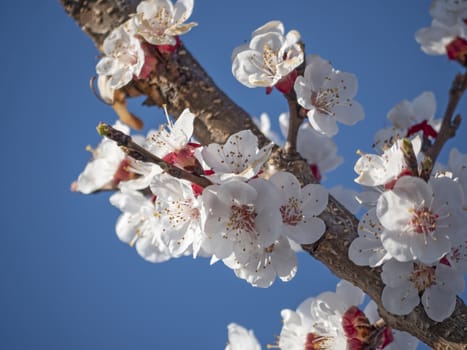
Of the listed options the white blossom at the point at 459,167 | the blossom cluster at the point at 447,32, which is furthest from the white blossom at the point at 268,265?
the blossom cluster at the point at 447,32

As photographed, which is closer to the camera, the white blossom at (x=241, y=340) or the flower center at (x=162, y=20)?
the flower center at (x=162, y=20)

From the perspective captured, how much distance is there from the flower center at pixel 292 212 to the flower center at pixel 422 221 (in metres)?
0.26

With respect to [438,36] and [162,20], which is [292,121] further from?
[438,36]

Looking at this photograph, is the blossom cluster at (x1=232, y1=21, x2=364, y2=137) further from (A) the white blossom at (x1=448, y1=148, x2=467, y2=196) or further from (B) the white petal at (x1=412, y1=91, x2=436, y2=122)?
(B) the white petal at (x1=412, y1=91, x2=436, y2=122)

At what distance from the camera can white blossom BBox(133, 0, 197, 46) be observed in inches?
66.2

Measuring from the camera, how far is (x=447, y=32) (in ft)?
6.15

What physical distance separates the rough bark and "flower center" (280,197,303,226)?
0.12 meters

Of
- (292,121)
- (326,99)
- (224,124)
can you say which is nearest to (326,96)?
(326,99)

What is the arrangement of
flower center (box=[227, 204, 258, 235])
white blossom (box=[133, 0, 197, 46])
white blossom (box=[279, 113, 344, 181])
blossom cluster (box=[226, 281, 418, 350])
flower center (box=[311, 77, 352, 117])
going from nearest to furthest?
flower center (box=[227, 204, 258, 235])
blossom cluster (box=[226, 281, 418, 350])
flower center (box=[311, 77, 352, 117])
white blossom (box=[133, 0, 197, 46])
white blossom (box=[279, 113, 344, 181])

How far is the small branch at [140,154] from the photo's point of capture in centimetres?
112

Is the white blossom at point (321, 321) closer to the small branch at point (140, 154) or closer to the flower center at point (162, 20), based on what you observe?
the small branch at point (140, 154)

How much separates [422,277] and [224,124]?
2.45 feet

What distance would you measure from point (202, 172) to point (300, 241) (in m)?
0.28

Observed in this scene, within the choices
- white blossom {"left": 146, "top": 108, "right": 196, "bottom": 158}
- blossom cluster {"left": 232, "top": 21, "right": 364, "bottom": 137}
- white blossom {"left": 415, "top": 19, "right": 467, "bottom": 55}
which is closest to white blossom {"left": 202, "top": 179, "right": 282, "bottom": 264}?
white blossom {"left": 146, "top": 108, "right": 196, "bottom": 158}
